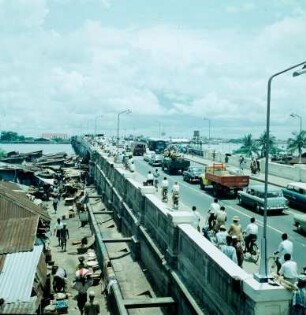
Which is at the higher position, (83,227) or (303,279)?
(303,279)

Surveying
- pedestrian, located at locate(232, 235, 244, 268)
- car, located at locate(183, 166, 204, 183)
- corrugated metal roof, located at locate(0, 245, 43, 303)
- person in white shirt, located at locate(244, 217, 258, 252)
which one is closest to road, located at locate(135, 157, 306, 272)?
car, located at locate(183, 166, 204, 183)

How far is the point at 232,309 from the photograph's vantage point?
9.64 metres

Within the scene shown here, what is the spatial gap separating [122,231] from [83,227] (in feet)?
22.1

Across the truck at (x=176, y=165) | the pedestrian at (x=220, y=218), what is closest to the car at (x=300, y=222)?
the pedestrian at (x=220, y=218)

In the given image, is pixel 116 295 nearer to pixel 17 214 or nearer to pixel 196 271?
pixel 196 271

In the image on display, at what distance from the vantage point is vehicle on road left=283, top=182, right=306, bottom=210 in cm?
2526

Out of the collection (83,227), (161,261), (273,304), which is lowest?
(83,227)

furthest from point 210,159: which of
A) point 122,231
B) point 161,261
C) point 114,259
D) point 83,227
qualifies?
point 161,261

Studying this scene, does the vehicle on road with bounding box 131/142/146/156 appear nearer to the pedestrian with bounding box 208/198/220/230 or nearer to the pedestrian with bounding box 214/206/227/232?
the pedestrian with bounding box 208/198/220/230

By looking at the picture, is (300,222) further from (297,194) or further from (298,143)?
(298,143)

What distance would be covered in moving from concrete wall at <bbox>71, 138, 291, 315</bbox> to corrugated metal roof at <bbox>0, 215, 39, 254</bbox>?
4.59 metres

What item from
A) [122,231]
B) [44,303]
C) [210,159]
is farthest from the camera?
[210,159]

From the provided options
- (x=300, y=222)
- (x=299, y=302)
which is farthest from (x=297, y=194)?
(x=299, y=302)

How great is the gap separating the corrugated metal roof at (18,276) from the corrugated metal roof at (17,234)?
1.42 feet
